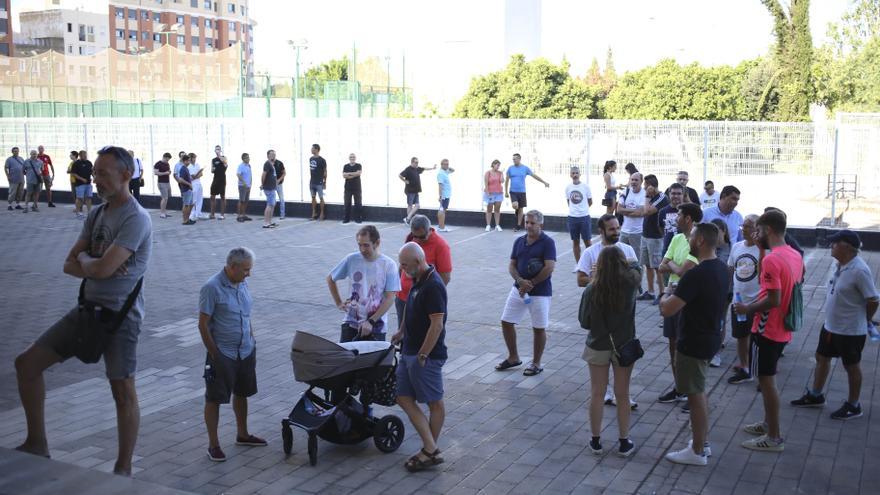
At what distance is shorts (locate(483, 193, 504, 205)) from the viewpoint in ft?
68.3

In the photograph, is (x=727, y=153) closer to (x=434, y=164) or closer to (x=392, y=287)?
(x=434, y=164)

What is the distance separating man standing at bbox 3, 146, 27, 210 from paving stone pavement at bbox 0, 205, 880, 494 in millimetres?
13435

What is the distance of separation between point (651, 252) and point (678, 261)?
3.71 metres

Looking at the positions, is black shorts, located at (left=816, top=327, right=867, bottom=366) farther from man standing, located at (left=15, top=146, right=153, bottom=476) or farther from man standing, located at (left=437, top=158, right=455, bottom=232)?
man standing, located at (left=437, top=158, right=455, bottom=232)

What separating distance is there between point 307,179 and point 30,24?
91.8 m

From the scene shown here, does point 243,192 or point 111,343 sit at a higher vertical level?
point 111,343

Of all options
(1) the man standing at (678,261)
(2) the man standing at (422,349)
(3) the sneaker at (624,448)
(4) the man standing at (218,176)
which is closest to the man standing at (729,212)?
(1) the man standing at (678,261)

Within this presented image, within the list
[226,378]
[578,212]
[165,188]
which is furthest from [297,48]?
[226,378]

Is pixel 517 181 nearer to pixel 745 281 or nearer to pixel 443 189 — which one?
pixel 443 189

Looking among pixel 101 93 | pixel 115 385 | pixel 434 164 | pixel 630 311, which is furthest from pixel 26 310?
pixel 101 93

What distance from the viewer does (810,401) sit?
7449 mm

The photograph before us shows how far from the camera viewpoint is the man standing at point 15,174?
80.4ft

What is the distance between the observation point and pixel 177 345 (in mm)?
9844

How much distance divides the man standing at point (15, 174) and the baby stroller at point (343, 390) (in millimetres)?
21252
